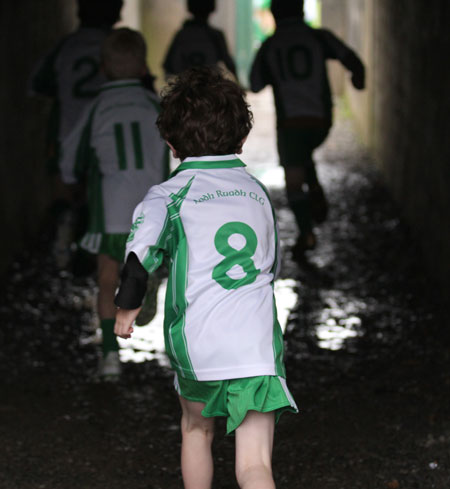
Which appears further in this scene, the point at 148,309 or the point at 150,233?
the point at 148,309

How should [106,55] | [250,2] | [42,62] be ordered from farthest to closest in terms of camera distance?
Result: [250,2] < [42,62] < [106,55]

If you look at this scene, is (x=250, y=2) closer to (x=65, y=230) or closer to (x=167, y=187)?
(x=65, y=230)

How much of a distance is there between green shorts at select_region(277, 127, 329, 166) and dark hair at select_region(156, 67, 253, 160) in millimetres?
3750

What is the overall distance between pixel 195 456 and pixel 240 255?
654 millimetres

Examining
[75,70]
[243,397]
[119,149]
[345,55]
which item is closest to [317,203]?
[345,55]

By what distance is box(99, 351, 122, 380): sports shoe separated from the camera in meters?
4.97

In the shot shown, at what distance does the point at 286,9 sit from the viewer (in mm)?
6836

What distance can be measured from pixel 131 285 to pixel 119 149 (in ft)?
6.14

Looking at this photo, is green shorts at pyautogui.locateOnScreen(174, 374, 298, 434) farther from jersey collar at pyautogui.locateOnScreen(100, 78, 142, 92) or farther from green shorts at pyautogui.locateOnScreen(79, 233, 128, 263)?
jersey collar at pyautogui.locateOnScreen(100, 78, 142, 92)

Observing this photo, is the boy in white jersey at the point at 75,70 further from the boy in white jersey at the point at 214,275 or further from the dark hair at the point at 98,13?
the boy in white jersey at the point at 214,275

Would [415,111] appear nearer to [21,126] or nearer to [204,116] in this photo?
[21,126]

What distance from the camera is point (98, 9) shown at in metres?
6.14

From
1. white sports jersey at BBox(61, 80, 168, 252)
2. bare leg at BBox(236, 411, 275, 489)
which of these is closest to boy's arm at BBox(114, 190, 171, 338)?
bare leg at BBox(236, 411, 275, 489)

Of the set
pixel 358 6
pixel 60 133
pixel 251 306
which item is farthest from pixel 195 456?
pixel 358 6
